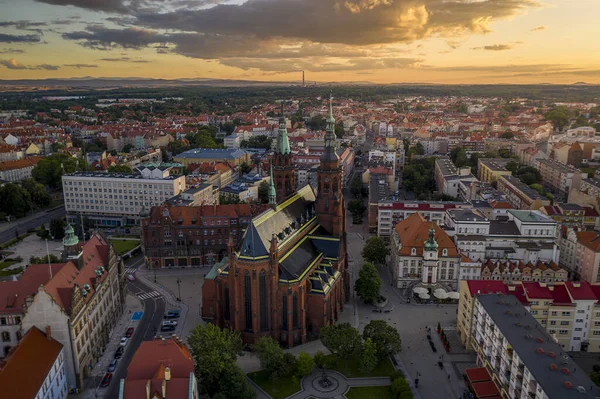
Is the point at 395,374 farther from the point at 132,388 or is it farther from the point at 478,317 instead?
the point at 132,388

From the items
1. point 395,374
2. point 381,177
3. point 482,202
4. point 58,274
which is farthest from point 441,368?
point 381,177

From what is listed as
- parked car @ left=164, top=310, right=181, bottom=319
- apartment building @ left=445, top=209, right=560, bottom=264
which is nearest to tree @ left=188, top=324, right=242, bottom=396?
parked car @ left=164, top=310, right=181, bottom=319

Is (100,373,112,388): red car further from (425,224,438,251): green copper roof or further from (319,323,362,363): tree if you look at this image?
(425,224,438,251): green copper roof

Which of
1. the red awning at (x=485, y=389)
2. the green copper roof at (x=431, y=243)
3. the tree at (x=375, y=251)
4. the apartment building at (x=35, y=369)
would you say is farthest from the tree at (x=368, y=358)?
the apartment building at (x=35, y=369)

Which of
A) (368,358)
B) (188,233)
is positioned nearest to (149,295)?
(188,233)

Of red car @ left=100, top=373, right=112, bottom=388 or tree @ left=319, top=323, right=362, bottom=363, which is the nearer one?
red car @ left=100, top=373, right=112, bottom=388

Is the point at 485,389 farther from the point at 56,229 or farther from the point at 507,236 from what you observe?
the point at 56,229
